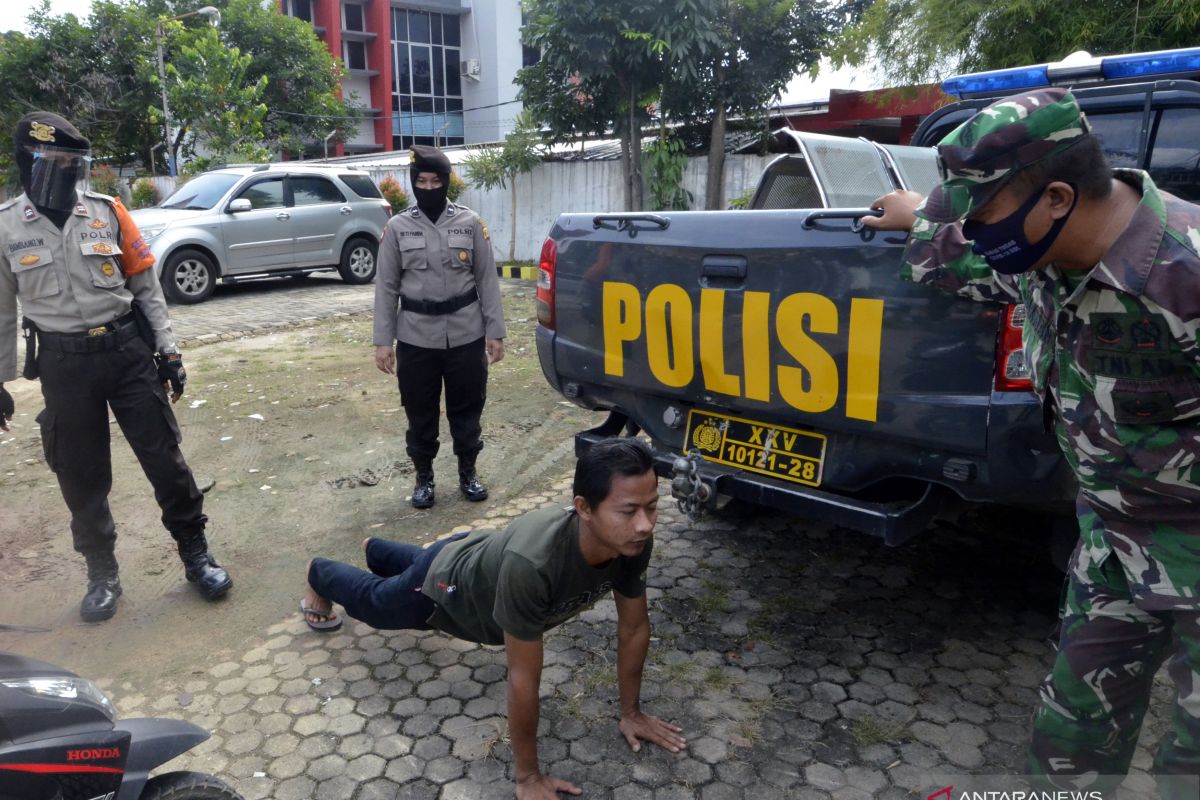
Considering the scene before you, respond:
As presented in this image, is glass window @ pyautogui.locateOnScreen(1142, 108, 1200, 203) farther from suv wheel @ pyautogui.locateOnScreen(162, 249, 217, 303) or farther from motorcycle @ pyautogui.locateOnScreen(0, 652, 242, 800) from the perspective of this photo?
suv wheel @ pyautogui.locateOnScreen(162, 249, 217, 303)

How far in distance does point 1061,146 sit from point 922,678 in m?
1.90

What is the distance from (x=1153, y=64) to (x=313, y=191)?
10351 millimetres

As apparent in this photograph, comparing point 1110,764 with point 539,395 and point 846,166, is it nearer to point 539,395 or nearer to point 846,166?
point 846,166

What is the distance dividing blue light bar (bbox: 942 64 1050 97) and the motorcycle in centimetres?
341

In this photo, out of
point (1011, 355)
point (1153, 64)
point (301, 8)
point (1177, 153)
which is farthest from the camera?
point (301, 8)

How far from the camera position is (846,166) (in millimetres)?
3482

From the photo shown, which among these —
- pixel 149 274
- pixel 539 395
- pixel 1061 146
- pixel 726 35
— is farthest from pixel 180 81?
pixel 1061 146

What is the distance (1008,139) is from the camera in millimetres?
1629

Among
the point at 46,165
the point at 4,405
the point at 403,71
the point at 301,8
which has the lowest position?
the point at 4,405

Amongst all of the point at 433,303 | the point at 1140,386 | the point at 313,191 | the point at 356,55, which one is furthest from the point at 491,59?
the point at 1140,386

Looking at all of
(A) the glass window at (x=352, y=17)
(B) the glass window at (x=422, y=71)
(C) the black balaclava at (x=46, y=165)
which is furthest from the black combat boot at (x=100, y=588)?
(B) the glass window at (x=422, y=71)

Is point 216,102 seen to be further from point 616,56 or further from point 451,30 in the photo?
point 451,30

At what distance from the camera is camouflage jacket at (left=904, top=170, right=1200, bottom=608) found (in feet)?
5.39

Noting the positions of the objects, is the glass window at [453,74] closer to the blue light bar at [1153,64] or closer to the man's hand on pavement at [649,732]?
the blue light bar at [1153,64]
